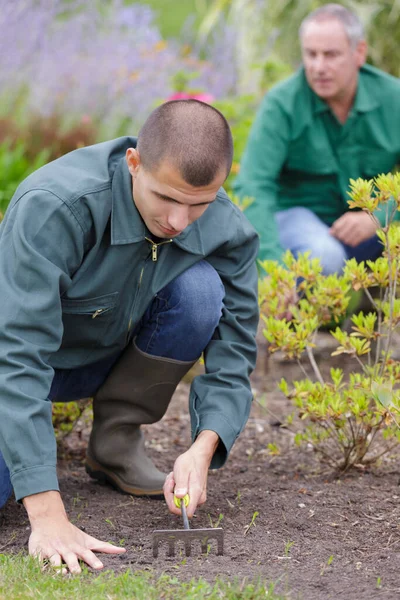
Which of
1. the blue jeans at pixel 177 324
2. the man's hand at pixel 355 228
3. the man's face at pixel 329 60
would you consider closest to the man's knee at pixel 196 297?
the blue jeans at pixel 177 324

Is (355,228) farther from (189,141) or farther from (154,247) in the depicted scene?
(189,141)

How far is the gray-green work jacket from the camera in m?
2.18

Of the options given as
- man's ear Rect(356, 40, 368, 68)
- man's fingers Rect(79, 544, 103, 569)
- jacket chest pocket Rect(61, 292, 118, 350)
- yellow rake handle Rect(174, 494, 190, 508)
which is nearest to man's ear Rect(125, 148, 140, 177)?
jacket chest pocket Rect(61, 292, 118, 350)

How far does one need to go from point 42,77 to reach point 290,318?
11.6 ft

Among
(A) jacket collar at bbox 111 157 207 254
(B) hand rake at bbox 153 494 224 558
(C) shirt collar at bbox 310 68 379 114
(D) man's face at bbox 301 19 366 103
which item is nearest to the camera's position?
(B) hand rake at bbox 153 494 224 558

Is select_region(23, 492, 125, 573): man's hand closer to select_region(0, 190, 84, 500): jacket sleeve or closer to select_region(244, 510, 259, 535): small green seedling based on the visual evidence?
select_region(0, 190, 84, 500): jacket sleeve

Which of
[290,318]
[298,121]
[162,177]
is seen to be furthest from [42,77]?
[162,177]

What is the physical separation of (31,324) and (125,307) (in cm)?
43

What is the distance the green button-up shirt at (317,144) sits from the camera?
446 cm

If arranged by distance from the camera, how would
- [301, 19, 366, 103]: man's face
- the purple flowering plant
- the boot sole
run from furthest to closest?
1. the purple flowering plant
2. [301, 19, 366, 103]: man's face
3. the boot sole

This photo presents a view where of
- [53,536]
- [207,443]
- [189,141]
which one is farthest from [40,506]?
[189,141]

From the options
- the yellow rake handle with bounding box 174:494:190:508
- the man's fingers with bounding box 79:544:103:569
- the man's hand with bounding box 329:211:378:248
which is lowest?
the man's fingers with bounding box 79:544:103:569

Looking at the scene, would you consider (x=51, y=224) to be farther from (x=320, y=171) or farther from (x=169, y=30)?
(x=169, y=30)

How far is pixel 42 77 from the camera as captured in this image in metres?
5.92
